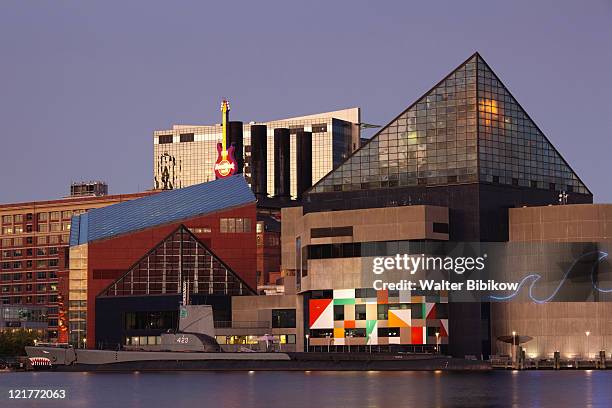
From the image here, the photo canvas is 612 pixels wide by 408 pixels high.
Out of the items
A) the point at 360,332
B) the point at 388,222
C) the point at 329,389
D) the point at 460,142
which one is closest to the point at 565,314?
the point at 388,222

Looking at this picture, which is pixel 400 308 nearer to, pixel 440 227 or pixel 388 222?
pixel 388 222

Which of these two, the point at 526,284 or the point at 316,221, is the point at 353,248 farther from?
the point at 526,284

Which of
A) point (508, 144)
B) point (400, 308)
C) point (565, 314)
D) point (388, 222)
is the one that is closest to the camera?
point (400, 308)

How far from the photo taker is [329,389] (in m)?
134

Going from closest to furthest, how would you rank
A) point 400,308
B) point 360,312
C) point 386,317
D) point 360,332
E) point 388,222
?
point 400,308 → point 388,222 → point 386,317 → point 360,312 → point 360,332

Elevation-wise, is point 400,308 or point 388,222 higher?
point 388,222

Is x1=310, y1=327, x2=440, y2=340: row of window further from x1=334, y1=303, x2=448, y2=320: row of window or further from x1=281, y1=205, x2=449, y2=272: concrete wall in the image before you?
x1=281, y1=205, x2=449, y2=272: concrete wall

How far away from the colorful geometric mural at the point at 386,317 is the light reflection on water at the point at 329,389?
1222 cm

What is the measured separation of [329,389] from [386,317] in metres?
49.1

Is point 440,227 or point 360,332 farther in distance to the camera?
point 360,332

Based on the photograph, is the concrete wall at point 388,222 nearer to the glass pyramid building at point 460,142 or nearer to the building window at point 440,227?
the building window at point 440,227

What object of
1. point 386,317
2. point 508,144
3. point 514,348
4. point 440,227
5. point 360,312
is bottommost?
point 514,348

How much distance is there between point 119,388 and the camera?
143m

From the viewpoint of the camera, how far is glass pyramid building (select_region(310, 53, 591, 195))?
615 feet
